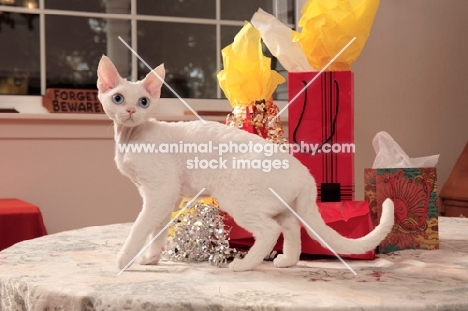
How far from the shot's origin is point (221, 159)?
0.83 m

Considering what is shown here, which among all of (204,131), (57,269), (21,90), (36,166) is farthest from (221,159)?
(21,90)

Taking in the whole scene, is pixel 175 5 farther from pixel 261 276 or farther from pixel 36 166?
pixel 261 276

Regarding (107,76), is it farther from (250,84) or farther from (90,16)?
(90,16)

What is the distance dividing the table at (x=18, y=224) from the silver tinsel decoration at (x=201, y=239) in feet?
3.33

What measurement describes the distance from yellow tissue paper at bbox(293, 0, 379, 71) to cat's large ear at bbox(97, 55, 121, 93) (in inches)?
13.9

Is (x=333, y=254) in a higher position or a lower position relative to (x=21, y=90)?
lower

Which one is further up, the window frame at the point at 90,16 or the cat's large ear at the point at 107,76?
the window frame at the point at 90,16

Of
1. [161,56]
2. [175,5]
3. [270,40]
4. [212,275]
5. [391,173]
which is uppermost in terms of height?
[175,5]

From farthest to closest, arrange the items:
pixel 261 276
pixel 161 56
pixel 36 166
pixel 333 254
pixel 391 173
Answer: pixel 161 56
pixel 36 166
pixel 391 173
pixel 333 254
pixel 261 276

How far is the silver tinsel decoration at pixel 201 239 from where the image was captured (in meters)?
0.90

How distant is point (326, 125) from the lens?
99cm

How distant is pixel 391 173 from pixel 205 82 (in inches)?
64.8

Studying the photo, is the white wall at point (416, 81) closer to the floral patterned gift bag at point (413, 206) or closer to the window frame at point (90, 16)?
the window frame at point (90, 16)

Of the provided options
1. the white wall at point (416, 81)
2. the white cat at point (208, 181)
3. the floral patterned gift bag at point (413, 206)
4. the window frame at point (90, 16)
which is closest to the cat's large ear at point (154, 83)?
the white cat at point (208, 181)
